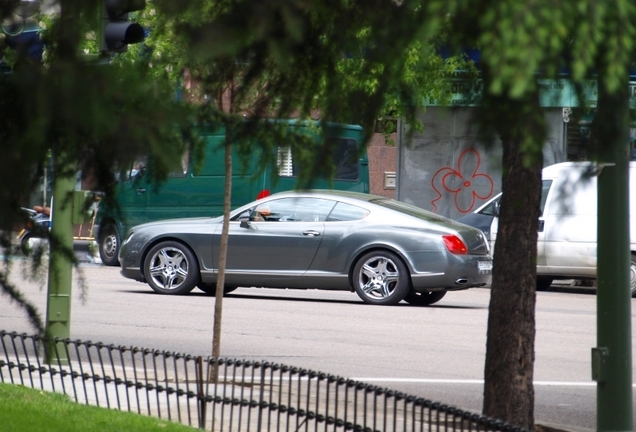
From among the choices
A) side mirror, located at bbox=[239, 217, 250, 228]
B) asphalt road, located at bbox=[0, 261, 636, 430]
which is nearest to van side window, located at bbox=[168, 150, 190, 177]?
asphalt road, located at bbox=[0, 261, 636, 430]

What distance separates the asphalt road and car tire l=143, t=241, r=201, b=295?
0.26m

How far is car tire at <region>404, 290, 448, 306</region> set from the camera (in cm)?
1512

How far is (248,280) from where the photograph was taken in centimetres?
1501

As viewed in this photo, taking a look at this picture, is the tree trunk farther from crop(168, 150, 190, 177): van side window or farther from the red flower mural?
the red flower mural

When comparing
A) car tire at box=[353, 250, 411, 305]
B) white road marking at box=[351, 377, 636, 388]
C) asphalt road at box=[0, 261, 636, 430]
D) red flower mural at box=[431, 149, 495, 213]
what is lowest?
white road marking at box=[351, 377, 636, 388]

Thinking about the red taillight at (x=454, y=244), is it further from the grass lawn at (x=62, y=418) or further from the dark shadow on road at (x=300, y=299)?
the grass lawn at (x=62, y=418)

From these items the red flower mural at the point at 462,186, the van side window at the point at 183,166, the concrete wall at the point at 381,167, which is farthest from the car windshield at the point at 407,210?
the concrete wall at the point at 381,167

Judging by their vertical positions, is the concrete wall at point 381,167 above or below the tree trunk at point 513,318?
above

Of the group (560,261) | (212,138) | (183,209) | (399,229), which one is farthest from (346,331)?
(183,209)

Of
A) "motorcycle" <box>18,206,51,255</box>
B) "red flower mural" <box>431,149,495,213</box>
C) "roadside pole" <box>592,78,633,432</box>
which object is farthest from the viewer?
"red flower mural" <box>431,149,495,213</box>

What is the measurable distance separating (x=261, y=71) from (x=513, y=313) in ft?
11.0

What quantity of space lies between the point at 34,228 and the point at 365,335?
26.4 ft

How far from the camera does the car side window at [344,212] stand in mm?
14758

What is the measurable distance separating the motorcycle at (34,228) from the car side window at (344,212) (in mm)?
10859
